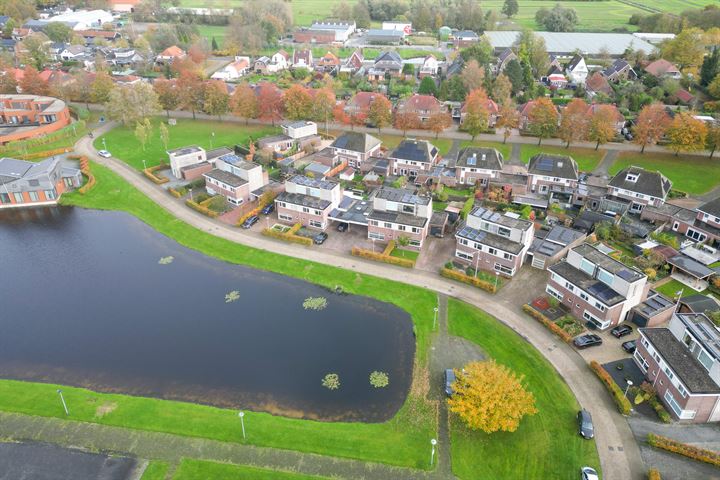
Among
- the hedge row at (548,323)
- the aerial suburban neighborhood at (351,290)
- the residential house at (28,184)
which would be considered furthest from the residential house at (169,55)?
the hedge row at (548,323)

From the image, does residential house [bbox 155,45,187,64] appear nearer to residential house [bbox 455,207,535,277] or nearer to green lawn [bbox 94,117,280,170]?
green lawn [bbox 94,117,280,170]

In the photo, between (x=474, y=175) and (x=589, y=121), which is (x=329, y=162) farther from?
(x=589, y=121)

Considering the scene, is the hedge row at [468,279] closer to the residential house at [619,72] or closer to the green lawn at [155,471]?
the green lawn at [155,471]

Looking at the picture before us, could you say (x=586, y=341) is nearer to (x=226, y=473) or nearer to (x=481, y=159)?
(x=226, y=473)

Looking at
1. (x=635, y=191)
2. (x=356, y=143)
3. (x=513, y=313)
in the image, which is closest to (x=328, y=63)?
(x=356, y=143)

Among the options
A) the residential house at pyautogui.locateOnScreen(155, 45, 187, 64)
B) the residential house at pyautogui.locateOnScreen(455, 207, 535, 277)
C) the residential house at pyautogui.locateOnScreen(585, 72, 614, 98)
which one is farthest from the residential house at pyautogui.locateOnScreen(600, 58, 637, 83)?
the residential house at pyautogui.locateOnScreen(155, 45, 187, 64)

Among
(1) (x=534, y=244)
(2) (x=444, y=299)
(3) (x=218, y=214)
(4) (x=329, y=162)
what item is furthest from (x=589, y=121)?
(3) (x=218, y=214)
